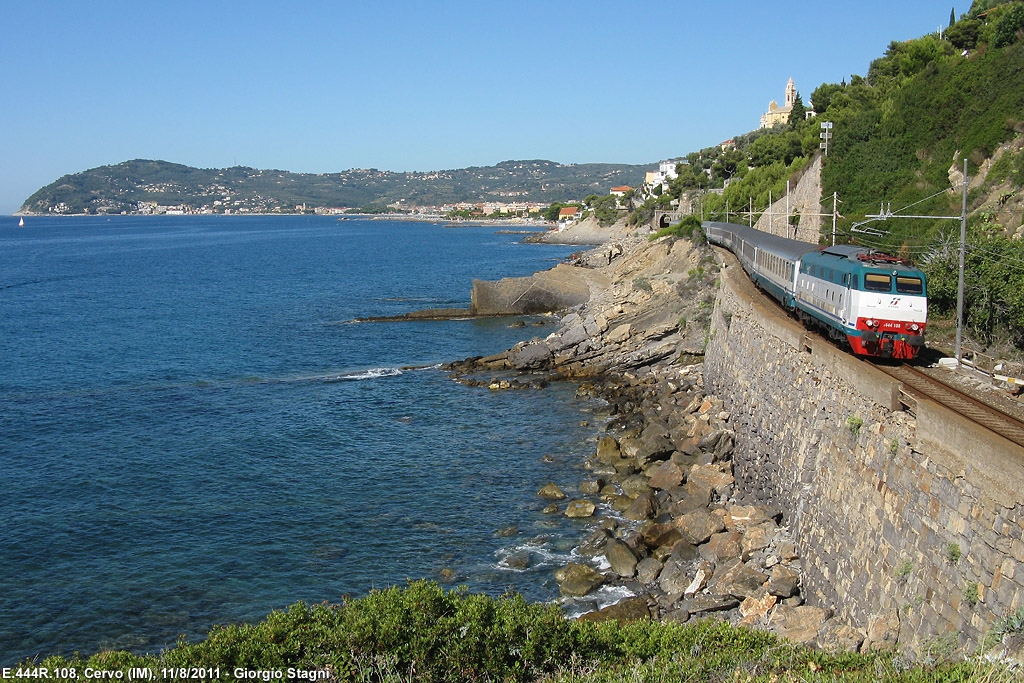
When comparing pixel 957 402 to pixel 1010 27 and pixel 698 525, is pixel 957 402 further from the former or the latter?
pixel 1010 27

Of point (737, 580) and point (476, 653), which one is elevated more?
point (476, 653)

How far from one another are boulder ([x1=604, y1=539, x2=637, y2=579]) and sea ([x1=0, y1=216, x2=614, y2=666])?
1.37 m

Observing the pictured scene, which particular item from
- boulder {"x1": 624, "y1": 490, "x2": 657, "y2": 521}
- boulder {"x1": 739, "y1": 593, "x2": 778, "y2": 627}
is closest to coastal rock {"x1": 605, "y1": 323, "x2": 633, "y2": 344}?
boulder {"x1": 624, "y1": 490, "x2": 657, "y2": 521}

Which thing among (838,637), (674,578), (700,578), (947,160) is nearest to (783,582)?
(700,578)

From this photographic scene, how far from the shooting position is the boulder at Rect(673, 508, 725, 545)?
1931 cm

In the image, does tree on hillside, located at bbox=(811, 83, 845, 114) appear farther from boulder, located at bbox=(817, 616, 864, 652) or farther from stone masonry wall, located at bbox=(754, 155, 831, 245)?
boulder, located at bbox=(817, 616, 864, 652)

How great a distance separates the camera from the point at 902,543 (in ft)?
41.0

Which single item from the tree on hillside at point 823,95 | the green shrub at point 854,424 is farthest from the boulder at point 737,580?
the tree on hillside at point 823,95

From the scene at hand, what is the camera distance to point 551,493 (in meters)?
23.4

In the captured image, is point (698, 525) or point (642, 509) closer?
point (698, 525)

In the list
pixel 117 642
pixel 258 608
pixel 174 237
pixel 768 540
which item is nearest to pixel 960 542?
pixel 768 540

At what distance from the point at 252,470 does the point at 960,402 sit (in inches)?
821

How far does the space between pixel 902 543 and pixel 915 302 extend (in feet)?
25.4

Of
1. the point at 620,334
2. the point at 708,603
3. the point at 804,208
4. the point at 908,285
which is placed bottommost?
the point at 708,603
